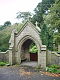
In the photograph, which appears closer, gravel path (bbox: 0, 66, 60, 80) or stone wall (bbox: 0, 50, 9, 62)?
gravel path (bbox: 0, 66, 60, 80)

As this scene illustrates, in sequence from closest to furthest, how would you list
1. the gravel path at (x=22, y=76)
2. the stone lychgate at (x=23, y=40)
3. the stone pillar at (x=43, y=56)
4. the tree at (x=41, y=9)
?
the gravel path at (x=22, y=76) < the stone pillar at (x=43, y=56) < the stone lychgate at (x=23, y=40) < the tree at (x=41, y=9)

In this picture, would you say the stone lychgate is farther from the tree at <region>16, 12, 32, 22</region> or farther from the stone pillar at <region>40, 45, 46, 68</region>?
the tree at <region>16, 12, 32, 22</region>

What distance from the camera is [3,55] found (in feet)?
76.7

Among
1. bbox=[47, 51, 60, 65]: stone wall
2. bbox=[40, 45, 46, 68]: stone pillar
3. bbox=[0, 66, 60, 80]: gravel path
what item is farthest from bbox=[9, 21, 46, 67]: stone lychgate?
bbox=[0, 66, 60, 80]: gravel path

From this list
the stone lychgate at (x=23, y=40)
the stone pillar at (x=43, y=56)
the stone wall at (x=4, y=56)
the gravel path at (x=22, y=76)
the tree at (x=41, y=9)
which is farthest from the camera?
the tree at (x=41, y=9)

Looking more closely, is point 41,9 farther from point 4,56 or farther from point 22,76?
point 22,76

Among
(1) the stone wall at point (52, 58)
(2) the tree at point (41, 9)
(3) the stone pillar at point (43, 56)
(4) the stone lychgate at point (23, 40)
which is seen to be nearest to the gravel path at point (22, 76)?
(3) the stone pillar at point (43, 56)

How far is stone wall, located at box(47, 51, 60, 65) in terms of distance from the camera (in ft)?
67.0

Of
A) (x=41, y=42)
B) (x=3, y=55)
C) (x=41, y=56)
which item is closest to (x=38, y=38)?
(x=41, y=42)

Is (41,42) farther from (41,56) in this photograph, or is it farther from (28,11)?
(28,11)

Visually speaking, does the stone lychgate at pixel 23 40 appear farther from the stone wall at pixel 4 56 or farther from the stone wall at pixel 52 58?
the stone wall at pixel 4 56

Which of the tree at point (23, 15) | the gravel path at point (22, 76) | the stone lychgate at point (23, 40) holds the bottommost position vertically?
the gravel path at point (22, 76)

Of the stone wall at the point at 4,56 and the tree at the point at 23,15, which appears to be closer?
the stone wall at the point at 4,56

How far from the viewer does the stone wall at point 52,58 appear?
804 inches
